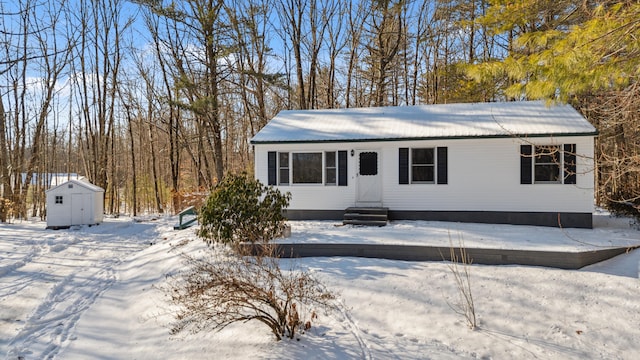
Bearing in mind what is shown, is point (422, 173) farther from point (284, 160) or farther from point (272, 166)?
point (272, 166)

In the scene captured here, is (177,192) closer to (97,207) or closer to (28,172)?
A: (97,207)

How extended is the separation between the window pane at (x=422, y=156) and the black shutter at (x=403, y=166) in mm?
192

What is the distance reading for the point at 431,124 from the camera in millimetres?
10875

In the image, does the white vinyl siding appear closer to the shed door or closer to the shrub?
the shrub

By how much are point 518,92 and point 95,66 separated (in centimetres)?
2024

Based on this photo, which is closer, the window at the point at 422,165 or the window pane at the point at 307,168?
the window at the point at 422,165

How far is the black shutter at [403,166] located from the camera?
1039cm

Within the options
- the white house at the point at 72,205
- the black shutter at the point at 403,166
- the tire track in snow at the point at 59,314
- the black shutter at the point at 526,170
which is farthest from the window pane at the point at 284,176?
the white house at the point at 72,205

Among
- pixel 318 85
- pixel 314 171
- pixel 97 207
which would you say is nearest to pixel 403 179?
pixel 314 171

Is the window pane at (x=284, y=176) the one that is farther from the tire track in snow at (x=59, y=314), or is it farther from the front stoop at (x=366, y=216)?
the tire track in snow at (x=59, y=314)

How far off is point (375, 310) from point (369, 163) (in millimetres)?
6243

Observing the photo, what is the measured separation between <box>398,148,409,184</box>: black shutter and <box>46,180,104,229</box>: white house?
1104 cm

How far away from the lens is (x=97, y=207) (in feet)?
43.4

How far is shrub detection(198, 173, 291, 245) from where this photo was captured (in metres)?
7.38
